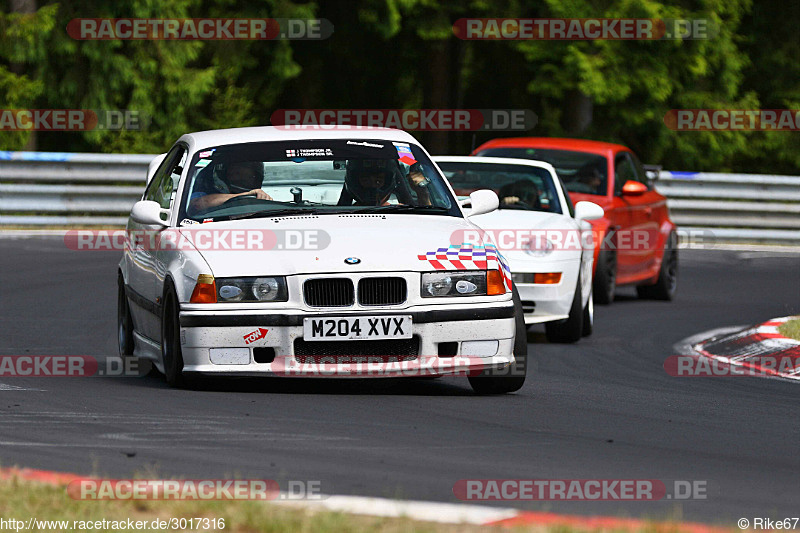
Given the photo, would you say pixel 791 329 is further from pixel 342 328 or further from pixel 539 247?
pixel 342 328

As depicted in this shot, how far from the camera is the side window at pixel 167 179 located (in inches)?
388

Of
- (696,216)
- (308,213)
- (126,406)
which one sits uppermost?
(308,213)

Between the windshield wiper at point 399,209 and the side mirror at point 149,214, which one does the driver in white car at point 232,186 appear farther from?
the windshield wiper at point 399,209

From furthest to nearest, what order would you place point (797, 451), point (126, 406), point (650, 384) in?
point (650, 384)
point (126, 406)
point (797, 451)

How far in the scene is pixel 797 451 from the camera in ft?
23.1

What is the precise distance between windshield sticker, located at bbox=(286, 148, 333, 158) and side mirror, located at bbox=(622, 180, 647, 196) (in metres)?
6.53

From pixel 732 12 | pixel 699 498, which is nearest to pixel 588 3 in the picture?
pixel 732 12

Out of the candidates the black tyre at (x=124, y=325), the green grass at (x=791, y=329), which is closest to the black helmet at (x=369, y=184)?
the black tyre at (x=124, y=325)

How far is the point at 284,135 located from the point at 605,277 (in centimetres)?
607

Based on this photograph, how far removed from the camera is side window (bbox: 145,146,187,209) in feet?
32.3

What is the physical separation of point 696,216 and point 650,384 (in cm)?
1513

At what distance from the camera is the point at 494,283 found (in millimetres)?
8508

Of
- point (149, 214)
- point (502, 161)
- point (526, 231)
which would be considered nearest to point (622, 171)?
point (502, 161)

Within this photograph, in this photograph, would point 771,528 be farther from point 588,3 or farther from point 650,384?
point 588,3
